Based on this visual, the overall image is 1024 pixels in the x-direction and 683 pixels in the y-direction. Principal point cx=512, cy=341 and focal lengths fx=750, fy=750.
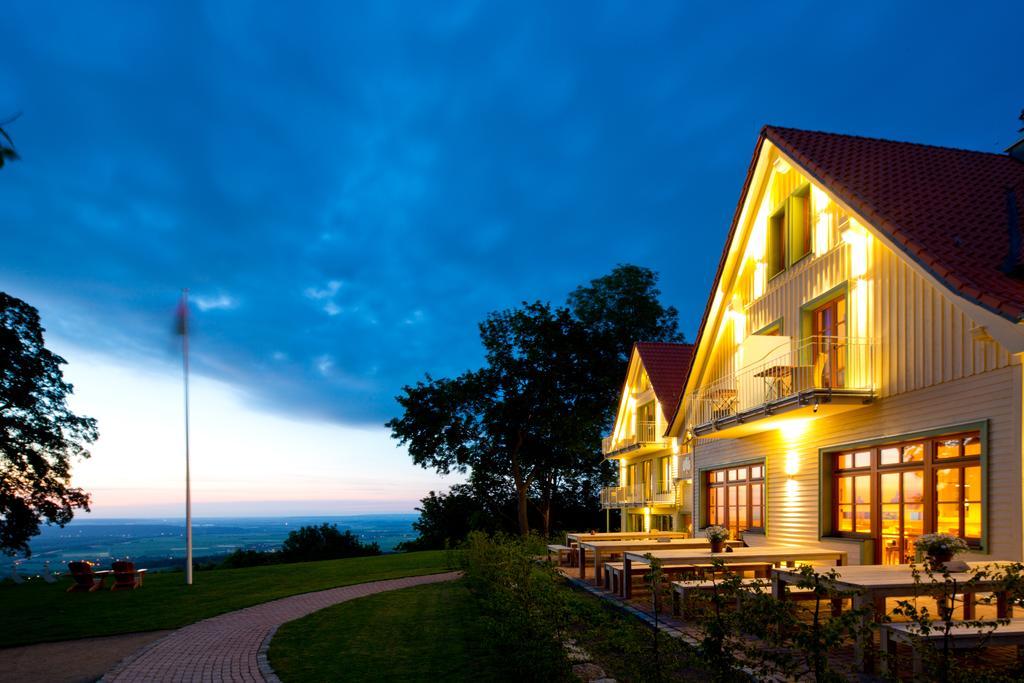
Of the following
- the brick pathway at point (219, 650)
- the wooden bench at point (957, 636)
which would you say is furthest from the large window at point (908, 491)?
the brick pathway at point (219, 650)

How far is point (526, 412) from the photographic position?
4028 centimetres

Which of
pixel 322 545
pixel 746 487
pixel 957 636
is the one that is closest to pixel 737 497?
Result: pixel 746 487

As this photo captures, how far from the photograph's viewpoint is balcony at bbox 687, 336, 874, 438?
12.4 m

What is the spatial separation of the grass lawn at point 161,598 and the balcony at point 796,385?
10.8m

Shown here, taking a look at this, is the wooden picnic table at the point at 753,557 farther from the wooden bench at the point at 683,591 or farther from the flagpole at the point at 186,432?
the flagpole at the point at 186,432

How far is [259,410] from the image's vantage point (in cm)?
3572

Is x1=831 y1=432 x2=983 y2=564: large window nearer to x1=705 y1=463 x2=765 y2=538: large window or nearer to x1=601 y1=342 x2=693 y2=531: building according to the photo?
x1=705 y1=463 x2=765 y2=538: large window

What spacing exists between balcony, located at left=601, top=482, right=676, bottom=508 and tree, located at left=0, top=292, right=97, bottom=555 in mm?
19992

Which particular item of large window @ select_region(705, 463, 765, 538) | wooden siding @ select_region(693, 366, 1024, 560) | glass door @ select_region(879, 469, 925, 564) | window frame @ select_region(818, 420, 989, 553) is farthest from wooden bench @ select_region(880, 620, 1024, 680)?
large window @ select_region(705, 463, 765, 538)

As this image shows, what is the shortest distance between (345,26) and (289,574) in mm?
17658

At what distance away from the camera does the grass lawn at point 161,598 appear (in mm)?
13180

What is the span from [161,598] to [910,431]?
1594cm

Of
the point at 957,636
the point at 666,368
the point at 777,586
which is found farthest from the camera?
the point at 666,368

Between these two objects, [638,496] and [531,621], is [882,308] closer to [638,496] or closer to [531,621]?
[531,621]
